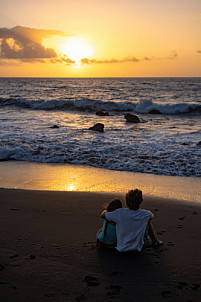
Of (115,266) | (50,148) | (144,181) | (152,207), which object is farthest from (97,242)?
(50,148)

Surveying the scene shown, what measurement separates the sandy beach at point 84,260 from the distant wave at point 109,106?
26.8 m

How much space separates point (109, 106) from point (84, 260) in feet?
105

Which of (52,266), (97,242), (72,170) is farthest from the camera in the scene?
(72,170)

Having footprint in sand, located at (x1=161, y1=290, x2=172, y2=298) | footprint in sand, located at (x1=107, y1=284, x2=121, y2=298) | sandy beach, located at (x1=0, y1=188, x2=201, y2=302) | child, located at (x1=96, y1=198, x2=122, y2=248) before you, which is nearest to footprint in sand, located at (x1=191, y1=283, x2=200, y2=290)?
sandy beach, located at (x1=0, y1=188, x2=201, y2=302)

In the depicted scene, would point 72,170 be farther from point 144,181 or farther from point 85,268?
point 85,268

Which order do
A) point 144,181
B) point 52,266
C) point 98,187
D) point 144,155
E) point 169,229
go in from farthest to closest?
point 144,155 → point 144,181 → point 98,187 → point 169,229 → point 52,266

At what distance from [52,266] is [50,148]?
8369 millimetres

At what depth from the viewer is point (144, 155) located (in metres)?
10.2

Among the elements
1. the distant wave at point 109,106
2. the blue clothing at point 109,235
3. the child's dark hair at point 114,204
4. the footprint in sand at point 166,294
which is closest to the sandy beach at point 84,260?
the footprint in sand at point 166,294

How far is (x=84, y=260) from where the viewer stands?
3.37 meters

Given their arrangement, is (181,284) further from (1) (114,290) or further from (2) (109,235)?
(2) (109,235)

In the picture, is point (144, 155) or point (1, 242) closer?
point (1, 242)

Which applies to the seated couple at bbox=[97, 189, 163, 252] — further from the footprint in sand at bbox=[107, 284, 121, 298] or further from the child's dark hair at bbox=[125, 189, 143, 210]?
the footprint in sand at bbox=[107, 284, 121, 298]

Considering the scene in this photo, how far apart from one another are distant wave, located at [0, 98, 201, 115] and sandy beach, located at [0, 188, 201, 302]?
26.8 meters
